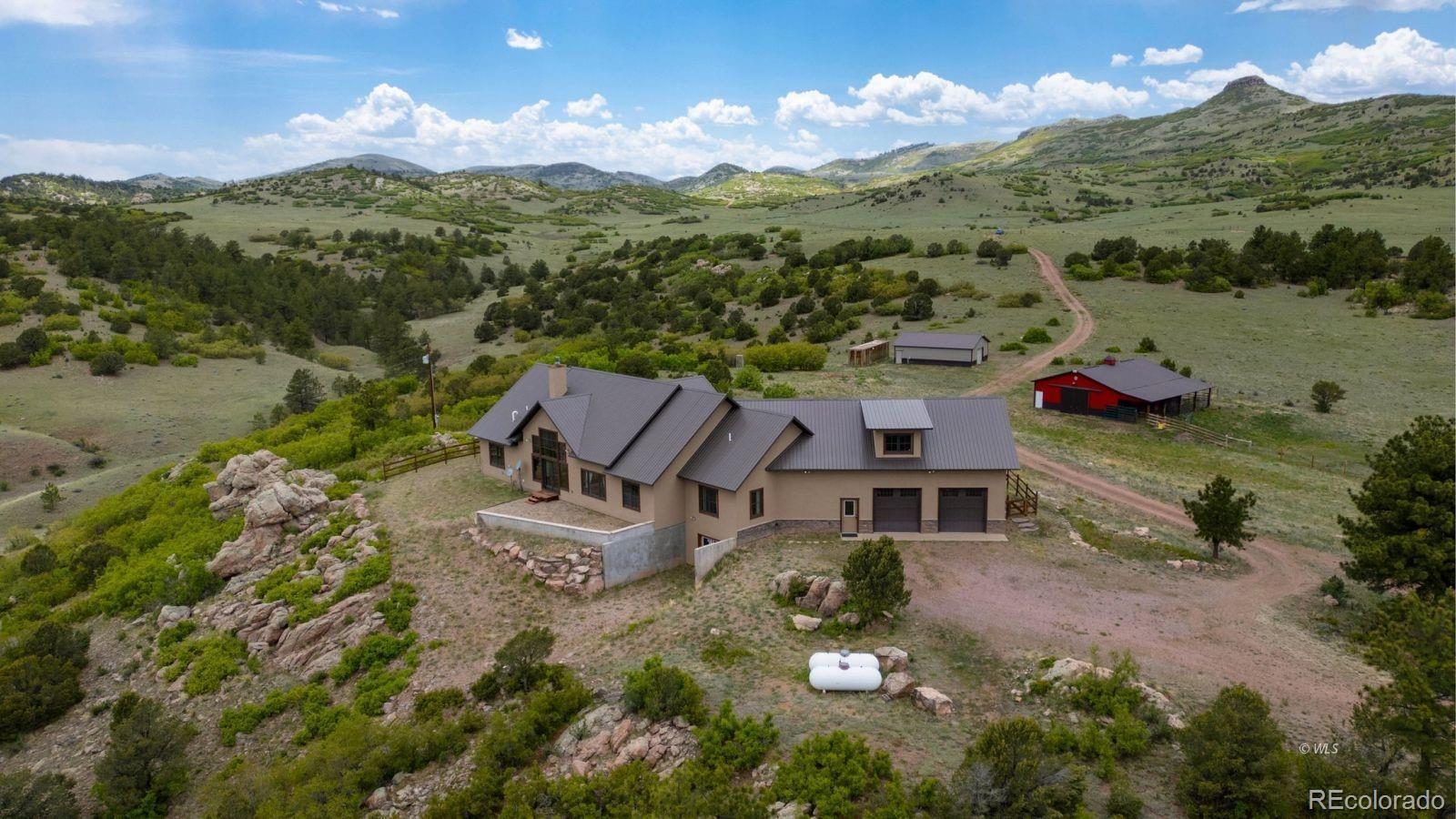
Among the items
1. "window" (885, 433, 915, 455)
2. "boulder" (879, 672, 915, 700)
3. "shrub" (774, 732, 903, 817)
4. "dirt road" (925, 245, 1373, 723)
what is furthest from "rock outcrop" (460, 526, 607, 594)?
"shrub" (774, 732, 903, 817)

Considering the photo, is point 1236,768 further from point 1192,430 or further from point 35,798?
point 1192,430

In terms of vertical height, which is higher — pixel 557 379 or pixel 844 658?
pixel 557 379

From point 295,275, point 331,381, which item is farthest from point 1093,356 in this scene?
point 295,275

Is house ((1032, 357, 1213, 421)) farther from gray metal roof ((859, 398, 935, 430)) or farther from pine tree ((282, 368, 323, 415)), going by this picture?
pine tree ((282, 368, 323, 415))

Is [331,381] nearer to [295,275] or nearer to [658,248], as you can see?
[295,275]

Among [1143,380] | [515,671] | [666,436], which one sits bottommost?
[515,671]

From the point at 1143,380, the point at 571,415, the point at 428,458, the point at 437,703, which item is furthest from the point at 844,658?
the point at 1143,380

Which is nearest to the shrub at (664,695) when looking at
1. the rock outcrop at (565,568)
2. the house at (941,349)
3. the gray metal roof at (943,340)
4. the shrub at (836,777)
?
the shrub at (836,777)
